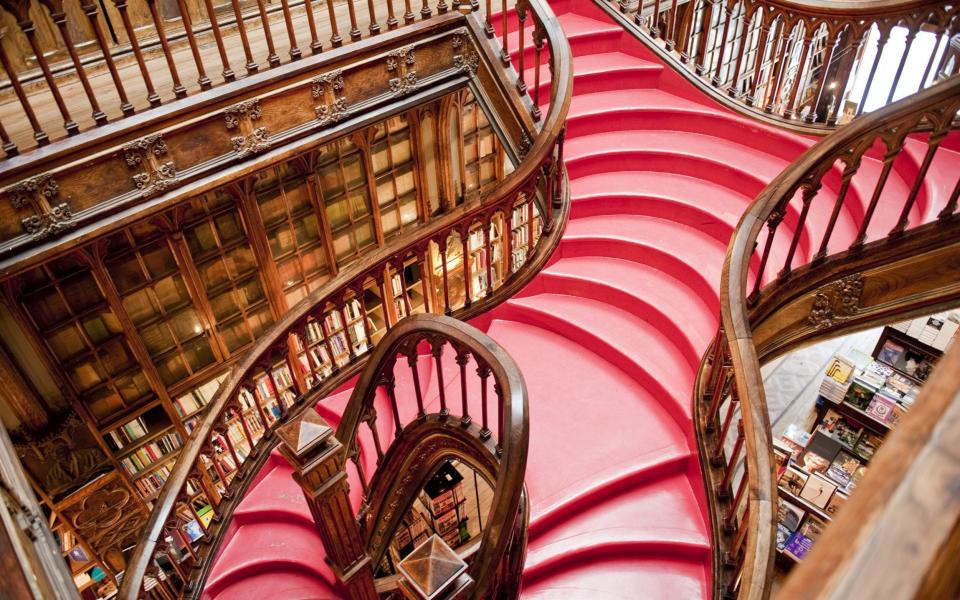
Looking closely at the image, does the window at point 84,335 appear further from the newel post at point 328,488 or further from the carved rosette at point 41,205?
the newel post at point 328,488

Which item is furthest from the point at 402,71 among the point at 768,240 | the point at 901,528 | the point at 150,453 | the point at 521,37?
the point at 901,528

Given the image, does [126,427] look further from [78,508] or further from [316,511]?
[316,511]

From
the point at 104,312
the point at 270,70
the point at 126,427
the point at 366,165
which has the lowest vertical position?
the point at 126,427

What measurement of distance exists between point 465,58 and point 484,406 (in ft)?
8.39

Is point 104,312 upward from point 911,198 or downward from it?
downward

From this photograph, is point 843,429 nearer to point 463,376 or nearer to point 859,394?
point 859,394

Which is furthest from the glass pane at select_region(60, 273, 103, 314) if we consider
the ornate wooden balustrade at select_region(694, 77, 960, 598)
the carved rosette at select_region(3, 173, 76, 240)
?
the ornate wooden balustrade at select_region(694, 77, 960, 598)

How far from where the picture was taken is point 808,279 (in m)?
2.96

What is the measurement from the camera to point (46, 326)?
3789 mm

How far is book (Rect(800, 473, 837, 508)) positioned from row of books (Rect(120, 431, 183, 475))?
15.8 ft

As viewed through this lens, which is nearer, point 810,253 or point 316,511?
point 316,511

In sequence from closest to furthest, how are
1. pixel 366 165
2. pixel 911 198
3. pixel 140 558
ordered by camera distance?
1. pixel 140 558
2. pixel 911 198
3. pixel 366 165

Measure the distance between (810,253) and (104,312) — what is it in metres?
4.40

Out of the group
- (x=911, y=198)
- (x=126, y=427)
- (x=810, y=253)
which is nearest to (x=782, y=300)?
(x=810, y=253)
